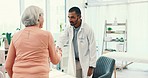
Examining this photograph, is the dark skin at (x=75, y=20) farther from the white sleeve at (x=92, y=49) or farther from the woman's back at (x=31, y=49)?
the woman's back at (x=31, y=49)

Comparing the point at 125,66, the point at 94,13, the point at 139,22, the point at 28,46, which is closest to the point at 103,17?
the point at 94,13

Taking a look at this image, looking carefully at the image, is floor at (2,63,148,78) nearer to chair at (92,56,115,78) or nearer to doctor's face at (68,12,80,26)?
chair at (92,56,115,78)

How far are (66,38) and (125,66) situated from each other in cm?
297

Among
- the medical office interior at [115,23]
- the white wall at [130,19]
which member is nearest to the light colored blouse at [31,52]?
the medical office interior at [115,23]

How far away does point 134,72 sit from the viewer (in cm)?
453

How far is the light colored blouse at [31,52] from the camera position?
4.54 ft

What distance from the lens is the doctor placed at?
7.11ft

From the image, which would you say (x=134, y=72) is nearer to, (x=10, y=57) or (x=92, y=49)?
(x=92, y=49)

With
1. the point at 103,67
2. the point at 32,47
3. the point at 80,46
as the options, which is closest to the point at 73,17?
the point at 80,46

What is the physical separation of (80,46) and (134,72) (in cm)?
277

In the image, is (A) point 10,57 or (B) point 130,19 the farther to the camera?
(B) point 130,19

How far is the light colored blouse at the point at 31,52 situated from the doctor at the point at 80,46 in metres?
0.78

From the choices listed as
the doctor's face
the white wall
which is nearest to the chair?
the doctor's face

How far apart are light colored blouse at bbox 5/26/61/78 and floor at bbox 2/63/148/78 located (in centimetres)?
308
